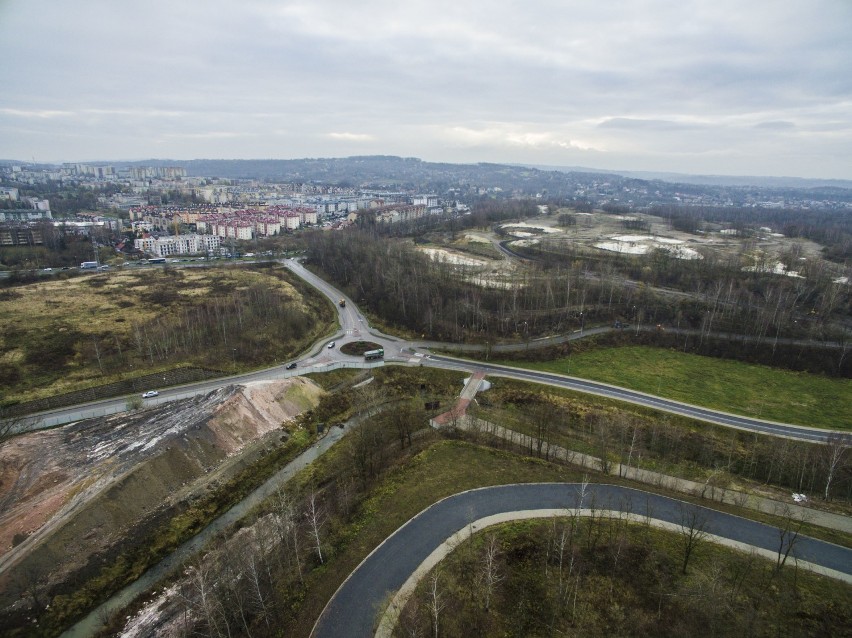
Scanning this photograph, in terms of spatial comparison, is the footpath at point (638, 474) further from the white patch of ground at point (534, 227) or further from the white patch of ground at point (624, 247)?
the white patch of ground at point (534, 227)

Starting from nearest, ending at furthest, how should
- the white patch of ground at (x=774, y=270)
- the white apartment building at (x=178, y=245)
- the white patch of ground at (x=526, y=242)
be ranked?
the white patch of ground at (x=774, y=270) → the white patch of ground at (x=526, y=242) → the white apartment building at (x=178, y=245)

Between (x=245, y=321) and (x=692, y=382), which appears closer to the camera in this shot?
(x=692, y=382)

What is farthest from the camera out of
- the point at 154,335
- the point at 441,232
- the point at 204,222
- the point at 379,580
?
the point at 204,222

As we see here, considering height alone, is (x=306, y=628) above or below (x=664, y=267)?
below

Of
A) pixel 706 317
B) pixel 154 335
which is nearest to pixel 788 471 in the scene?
pixel 706 317

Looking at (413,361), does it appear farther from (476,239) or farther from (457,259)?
(476,239)

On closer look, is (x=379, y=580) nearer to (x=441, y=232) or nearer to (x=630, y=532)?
(x=630, y=532)

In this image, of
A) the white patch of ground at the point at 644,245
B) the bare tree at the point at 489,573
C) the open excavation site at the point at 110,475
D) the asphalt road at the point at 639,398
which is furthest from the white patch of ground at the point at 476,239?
the bare tree at the point at 489,573
